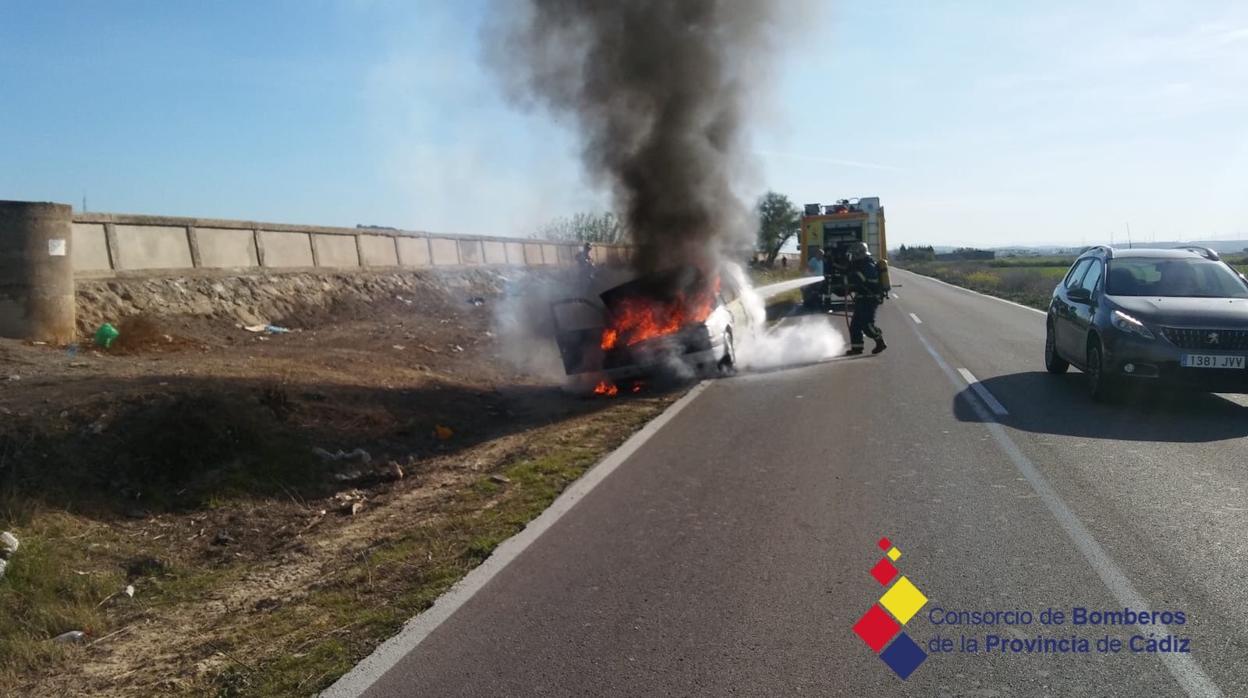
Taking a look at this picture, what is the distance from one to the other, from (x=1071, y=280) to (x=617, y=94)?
741cm

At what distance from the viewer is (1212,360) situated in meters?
9.10

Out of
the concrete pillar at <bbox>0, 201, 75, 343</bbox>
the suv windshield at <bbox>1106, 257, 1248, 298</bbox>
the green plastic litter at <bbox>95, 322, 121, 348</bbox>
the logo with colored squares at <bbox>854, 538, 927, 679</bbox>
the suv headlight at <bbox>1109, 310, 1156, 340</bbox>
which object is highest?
the concrete pillar at <bbox>0, 201, 75, 343</bbox>

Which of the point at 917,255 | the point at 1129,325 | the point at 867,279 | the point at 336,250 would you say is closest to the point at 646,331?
the point at 867,279

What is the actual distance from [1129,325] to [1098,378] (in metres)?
0.70

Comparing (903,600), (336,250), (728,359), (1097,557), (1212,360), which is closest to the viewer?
(903,600)

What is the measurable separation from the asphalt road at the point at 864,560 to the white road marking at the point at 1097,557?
0.5 inches

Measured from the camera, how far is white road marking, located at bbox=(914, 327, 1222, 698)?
3681 mm

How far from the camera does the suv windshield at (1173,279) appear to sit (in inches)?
406

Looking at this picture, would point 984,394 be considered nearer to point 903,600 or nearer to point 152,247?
point 903,600

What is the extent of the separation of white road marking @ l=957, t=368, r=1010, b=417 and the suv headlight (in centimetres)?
143

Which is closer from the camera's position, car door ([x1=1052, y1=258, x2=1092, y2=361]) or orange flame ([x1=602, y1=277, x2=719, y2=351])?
car door ([x1=1052, y1=258, x2=1092, y2=361])

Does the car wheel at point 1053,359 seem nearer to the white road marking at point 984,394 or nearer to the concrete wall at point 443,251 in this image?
the white road marking at point 984,394

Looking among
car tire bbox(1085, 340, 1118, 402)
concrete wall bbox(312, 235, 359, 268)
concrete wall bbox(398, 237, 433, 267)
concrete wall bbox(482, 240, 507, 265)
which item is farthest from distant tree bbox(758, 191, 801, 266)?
car tire bbox(1085, 340, 1118, 402)

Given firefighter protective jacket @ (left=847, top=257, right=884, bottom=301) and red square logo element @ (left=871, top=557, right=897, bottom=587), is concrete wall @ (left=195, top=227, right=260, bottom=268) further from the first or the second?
red square logo element @ (left=871, top=557, right=897, bottom=587)
